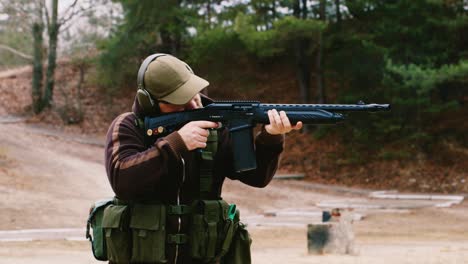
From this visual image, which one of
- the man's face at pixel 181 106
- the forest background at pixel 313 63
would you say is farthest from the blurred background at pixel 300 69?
the man's face at pixel 181 106

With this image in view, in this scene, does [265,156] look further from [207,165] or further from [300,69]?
[300,69]

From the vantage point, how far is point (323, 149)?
26.7 meters

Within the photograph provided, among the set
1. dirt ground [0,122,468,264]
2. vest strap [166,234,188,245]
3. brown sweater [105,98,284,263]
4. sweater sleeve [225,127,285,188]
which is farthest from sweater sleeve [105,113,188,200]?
dirt ground [0,122,468,264]

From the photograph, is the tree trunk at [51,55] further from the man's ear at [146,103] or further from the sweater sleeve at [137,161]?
the sweater sleeve at [137,161]

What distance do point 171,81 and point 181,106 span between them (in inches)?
8.2

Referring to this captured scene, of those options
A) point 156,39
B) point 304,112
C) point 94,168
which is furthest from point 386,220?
point 156,39

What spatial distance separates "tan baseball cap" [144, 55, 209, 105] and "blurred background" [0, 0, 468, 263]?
1435cm

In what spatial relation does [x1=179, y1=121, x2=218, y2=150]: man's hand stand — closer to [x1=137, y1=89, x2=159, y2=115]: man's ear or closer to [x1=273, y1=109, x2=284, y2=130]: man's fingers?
[x1=137, y1=89, x2=159, y2=115]: man's ear

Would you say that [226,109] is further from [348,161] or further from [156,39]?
[156,39]

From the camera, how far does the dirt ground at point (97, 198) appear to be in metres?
10.6

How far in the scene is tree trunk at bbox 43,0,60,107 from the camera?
100 ft

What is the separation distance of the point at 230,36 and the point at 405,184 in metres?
7.75

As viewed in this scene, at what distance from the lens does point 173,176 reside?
3.21 m

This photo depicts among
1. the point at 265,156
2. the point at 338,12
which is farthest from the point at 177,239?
the point at 338,12
